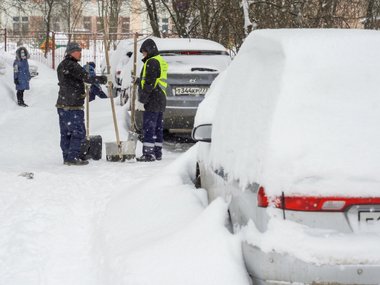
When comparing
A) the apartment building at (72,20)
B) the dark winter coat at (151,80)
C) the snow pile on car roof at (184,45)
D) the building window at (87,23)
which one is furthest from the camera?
the building window at (87,23)

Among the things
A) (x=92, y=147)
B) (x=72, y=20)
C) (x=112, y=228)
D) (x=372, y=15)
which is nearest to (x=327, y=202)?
(x=112, y=228)

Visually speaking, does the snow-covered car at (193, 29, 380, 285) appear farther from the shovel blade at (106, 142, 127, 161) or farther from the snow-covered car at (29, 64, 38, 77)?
the snow-covered car at (29, 64, 38, 77)

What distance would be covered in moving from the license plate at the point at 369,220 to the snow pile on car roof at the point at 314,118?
117 mm

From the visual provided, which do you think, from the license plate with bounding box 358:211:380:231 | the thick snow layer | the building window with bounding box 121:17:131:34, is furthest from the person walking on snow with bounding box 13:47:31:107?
the building window with bounding box 121:17:131:34

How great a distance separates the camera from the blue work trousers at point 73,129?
9.73m

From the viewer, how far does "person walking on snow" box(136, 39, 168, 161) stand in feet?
32.4

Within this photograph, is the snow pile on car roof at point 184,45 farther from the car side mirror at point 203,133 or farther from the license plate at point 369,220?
the license plate at point 369,220

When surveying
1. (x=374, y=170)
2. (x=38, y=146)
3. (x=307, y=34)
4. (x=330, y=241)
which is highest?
(x=307, y=34)

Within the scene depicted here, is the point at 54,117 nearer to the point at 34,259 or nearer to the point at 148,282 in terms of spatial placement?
the point at 34,259

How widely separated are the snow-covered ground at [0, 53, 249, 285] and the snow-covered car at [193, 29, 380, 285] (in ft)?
1.30

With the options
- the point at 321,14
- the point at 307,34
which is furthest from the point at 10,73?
the point at 307,34

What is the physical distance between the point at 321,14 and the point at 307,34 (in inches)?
528

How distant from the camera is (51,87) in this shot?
23875mm

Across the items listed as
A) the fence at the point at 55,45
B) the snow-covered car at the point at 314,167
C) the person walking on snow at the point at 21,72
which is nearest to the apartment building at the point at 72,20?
the fence at the point at 55,45
